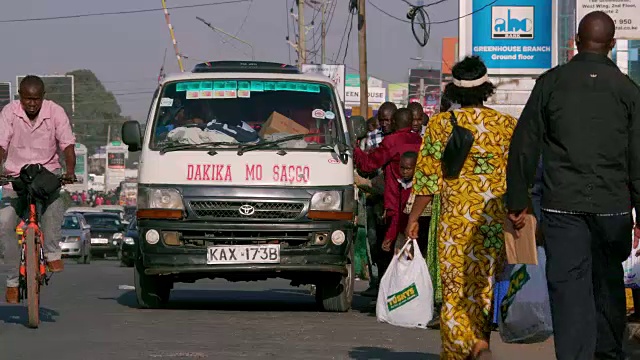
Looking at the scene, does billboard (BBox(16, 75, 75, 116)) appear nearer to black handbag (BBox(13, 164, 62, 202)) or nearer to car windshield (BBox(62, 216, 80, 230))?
car windshield (BBox(62, 216, 80, 230))

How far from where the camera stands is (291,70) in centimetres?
1395

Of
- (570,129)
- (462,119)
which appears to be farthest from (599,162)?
(462,119)

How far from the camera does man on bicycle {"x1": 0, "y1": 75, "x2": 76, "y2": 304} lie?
433 inches

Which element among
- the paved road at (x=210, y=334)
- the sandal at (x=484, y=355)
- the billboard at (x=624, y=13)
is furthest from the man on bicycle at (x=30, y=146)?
the billboard at (x=624, y=13)

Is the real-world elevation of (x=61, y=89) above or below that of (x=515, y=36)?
above

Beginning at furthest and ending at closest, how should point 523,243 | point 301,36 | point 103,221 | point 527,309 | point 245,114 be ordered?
point 301,36 < point 103,221 < point 245,114 < point 527,309 < point 523,243

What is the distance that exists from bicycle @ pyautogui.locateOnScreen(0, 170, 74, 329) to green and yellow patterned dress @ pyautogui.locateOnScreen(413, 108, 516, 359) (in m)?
3.99

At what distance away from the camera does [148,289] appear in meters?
13.1

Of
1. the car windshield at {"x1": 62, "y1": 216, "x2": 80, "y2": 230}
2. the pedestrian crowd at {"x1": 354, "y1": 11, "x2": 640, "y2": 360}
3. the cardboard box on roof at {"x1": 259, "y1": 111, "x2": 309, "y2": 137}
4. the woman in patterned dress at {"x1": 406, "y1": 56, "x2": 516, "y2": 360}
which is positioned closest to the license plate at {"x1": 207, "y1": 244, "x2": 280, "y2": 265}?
the cardboard box on roof at {"x1": 259, "y1": 111, "x2": 309, "y2": 137}

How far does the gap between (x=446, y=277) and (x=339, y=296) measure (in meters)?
5.36

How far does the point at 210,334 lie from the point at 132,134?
9.10 ft

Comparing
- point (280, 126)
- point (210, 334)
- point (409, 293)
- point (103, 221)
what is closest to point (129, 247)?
point (103, 221)

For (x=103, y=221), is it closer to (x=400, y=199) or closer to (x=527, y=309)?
(x=400, y=199)

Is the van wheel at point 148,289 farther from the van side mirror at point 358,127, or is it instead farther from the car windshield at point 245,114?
the van side mirror at point 358,127
